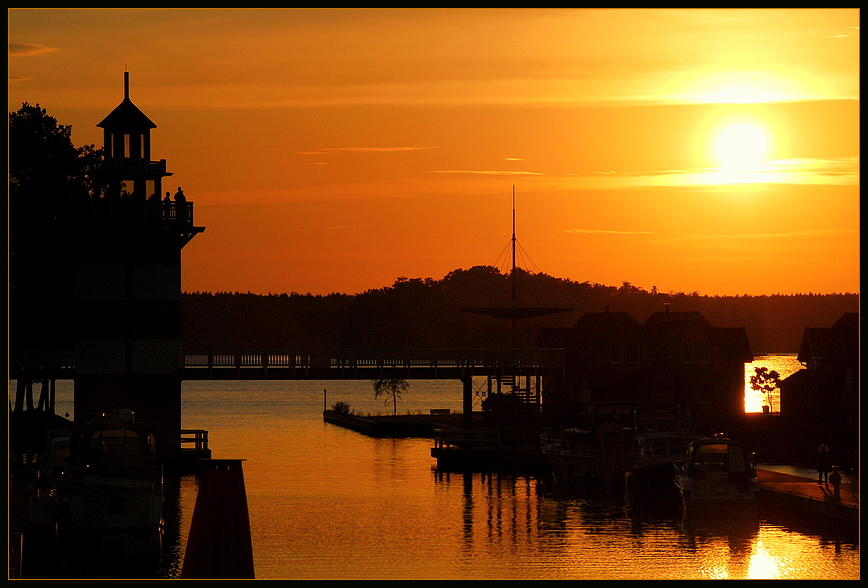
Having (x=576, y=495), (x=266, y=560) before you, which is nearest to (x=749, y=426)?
(x=576, y=495)

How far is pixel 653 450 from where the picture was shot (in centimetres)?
6656

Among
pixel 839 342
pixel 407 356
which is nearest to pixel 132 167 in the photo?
pixel 407 356

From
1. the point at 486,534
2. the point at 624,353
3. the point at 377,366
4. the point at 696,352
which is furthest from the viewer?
the point at 696,352

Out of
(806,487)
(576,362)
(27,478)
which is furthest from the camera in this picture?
(576,362)

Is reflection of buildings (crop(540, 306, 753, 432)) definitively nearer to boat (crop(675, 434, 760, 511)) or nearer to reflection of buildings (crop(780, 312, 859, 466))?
reflection of buildings (crop(780, 312, 859, 466))

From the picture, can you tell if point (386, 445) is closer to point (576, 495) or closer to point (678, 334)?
point (678, 334)

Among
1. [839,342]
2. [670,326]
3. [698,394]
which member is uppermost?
[670,326]

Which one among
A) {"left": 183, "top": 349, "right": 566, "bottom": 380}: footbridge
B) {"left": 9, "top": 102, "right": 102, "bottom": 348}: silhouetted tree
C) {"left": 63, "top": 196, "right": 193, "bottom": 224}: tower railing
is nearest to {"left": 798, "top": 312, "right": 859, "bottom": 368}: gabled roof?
{"left": 183, "top": 349, "right": 566, "bottom": 380}: footbridge

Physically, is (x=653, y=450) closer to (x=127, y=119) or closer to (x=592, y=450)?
(x=592, y=450)

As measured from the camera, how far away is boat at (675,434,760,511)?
172 ft

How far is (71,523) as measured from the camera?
158ft

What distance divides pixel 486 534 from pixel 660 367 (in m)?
35.8

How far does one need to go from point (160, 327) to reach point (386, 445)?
34.8m
